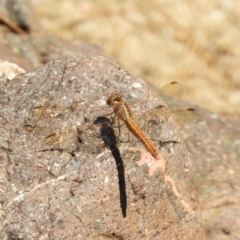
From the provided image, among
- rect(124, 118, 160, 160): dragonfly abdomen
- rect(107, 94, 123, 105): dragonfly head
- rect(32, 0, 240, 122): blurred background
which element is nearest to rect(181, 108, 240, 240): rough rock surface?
rect(124, 118, 160, 160): dragonfly abdomen

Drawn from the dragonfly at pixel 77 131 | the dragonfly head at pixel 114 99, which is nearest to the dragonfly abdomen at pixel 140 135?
the dragonfly at pixel 77 131

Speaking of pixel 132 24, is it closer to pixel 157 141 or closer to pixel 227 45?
pixel 227 45

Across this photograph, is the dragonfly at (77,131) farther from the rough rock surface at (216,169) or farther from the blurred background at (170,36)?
the blurred background at (170,36)

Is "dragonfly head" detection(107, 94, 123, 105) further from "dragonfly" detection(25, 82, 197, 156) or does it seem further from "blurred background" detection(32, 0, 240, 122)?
"blurred background" detection(32, 0, 240, 122)

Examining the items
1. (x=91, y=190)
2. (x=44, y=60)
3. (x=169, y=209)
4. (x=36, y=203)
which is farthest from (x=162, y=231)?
(x=44, y=60)

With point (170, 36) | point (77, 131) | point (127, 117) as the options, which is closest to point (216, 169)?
A: point (127, 117)
